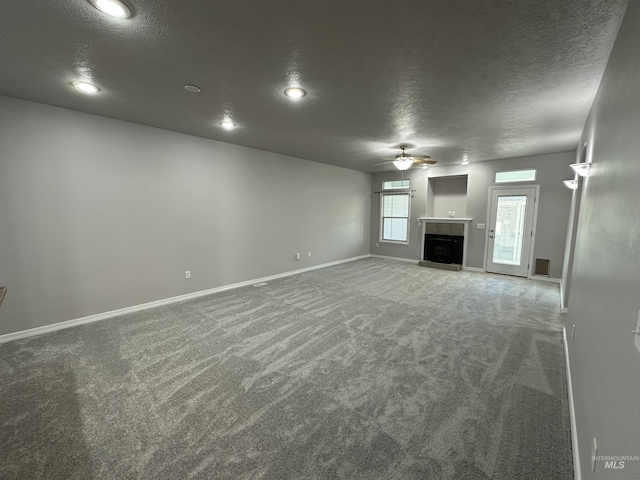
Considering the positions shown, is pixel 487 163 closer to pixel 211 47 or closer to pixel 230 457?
pixel 211 47

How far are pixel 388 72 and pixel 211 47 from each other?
56.0 inches

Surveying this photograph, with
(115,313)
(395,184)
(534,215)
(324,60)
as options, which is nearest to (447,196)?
(395,184)

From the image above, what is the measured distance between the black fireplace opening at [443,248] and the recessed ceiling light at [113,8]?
7080mm

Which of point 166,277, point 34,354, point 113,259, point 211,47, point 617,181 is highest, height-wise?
point 211,47

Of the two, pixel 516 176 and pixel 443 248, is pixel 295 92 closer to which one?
pixel 516 176

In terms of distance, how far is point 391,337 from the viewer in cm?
304

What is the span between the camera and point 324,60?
2059 millimetres

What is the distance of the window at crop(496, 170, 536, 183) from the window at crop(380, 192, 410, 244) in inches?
87.3

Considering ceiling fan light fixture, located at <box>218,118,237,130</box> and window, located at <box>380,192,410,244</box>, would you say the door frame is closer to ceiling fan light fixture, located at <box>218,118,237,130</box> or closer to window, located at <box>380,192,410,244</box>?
window, located at <box>380,192,410,244</box>

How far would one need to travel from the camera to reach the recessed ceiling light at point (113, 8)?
1.49 m

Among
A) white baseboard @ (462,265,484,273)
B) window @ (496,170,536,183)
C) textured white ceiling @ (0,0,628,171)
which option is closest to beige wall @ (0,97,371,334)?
textured white ceiling @ (0,0,628,171)

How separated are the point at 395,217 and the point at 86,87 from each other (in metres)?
7.06

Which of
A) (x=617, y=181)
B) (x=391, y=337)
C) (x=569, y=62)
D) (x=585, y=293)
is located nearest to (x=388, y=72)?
(x=569, y=62)

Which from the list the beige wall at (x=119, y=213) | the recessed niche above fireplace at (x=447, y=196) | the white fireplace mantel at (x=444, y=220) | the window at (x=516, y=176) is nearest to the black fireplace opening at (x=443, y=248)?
the white fireplace mantel at (x=444, y=220)
